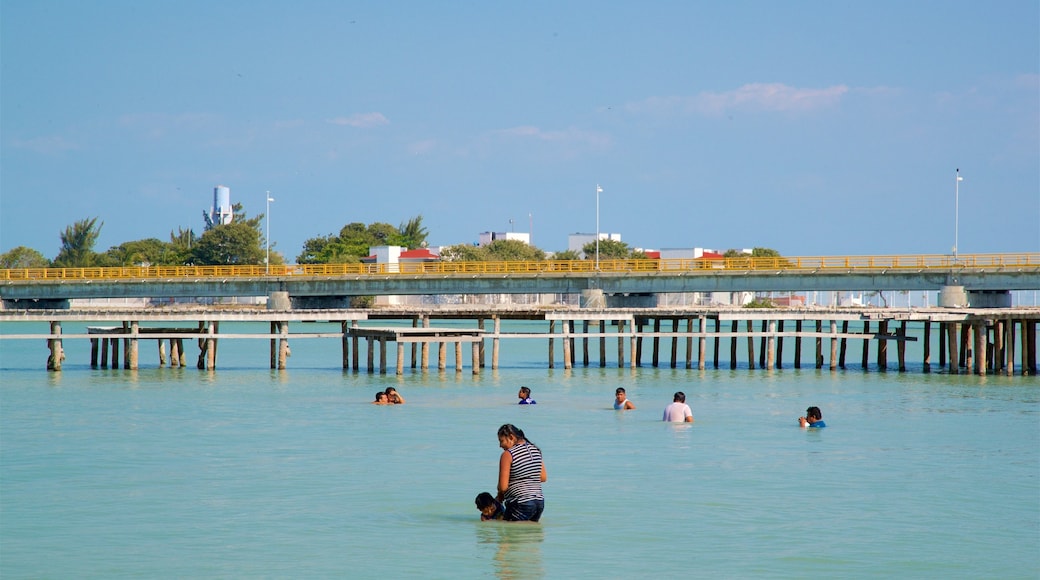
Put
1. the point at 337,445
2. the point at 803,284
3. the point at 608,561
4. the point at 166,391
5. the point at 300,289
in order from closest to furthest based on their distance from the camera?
the point at 608,561 < the point at 337,445 < the point at 166,391 < the point at 803,284 < the point at 300,289

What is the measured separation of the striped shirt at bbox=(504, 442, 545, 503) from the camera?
15977 mm

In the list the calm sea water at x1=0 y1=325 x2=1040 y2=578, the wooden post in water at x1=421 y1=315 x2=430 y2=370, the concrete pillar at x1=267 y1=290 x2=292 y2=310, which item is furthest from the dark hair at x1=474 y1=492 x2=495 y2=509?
the concrete pillar at x1=267 y1=290 x2=292 y2=310

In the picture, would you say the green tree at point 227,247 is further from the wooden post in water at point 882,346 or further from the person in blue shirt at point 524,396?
the person in blue shirt at point 524,396

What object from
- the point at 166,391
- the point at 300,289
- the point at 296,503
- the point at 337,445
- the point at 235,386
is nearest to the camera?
the point at 296,503

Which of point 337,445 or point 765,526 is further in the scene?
point 337,445

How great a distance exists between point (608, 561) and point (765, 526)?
A: 3175 millimetres

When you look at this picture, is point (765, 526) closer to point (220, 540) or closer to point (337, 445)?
point (220, 540)

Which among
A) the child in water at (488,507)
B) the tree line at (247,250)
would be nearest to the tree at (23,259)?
the tree line at (247,250)

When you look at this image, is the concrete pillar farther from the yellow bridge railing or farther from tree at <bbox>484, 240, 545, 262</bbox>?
tree at <bbox>484, 240, 545, 262</bbox>

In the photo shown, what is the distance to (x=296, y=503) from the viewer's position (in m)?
19.7

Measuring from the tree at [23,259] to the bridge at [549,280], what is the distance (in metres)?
80.6

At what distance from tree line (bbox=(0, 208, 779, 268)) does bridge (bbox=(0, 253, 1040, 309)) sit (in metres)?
60.3

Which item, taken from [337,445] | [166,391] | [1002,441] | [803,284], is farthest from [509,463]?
[803,284]

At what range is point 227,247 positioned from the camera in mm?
136875
